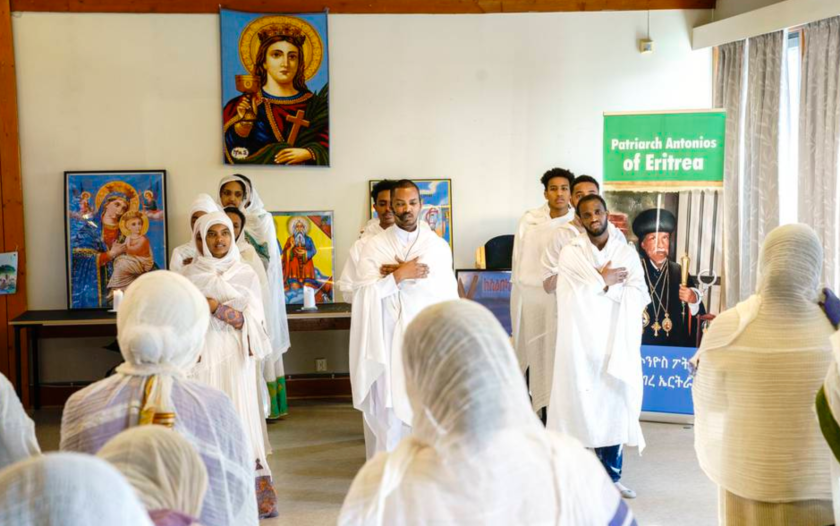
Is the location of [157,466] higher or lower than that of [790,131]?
lower

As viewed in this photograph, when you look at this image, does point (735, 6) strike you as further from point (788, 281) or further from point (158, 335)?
point (158, 335)

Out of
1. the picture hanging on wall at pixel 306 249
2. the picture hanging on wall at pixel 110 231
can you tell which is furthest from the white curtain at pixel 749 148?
the picture hanging on wall at pixel 110 231

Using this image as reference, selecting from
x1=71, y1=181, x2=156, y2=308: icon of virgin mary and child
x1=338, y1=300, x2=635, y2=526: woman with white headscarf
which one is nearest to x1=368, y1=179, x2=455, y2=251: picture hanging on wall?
x1=71, y1=181, x2=156, y2=308: icon of virgin mary and child

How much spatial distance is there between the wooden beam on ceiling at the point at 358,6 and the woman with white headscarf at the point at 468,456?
6.37 meters

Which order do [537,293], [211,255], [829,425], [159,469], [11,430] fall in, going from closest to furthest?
[159,469]
[11,430]
[829,425]
[211,255]
[537,293]

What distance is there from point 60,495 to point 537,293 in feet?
16.8

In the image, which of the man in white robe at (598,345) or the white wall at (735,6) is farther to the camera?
the white wall at (735,6)

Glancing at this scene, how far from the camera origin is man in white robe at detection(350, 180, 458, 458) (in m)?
5.03

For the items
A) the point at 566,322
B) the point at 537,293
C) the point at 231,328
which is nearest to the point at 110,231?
the point at 231,328

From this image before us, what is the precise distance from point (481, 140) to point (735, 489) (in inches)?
197

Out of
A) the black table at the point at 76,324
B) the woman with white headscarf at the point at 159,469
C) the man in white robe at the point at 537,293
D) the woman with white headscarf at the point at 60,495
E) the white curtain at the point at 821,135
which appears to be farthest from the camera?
the black table at the point at 76,324

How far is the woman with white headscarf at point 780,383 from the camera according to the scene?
311 cm

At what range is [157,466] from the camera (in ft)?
5.47

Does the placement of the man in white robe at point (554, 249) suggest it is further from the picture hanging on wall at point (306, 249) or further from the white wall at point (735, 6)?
the white wall at point (735, 6)
